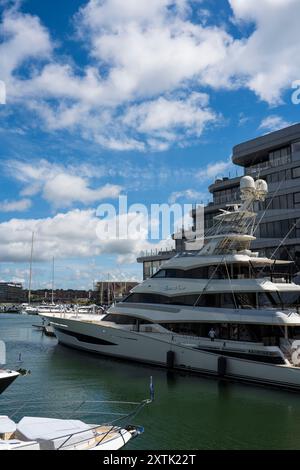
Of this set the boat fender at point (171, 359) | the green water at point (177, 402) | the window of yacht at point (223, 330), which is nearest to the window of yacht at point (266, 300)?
the window of yacht at point (223, 330)

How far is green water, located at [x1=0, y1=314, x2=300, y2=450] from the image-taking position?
1386 centimetres

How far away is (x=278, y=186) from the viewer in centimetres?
4244

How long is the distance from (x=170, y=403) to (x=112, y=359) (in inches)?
402

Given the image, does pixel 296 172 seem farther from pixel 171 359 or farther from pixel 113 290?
pixel 113 290

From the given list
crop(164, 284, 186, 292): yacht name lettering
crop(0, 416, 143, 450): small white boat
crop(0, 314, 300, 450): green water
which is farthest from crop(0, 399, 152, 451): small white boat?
crop(164, 284, 186, 292): yacht name lettering

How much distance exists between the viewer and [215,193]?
5431 centimetres

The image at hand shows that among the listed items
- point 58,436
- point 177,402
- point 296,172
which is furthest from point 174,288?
point 296,172

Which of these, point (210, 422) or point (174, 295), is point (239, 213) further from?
point (210, 422)

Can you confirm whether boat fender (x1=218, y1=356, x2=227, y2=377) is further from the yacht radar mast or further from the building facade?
the building facade

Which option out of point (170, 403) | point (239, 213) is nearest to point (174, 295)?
point (239, 213)

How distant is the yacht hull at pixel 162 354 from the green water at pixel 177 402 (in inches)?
23.8

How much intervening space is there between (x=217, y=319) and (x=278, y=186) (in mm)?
22574

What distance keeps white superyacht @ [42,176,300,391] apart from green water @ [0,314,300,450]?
107 cm

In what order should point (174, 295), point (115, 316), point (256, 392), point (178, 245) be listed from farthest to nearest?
point (178, 245) < point (115, 316) < point (174, 295) < point (256, 392)
